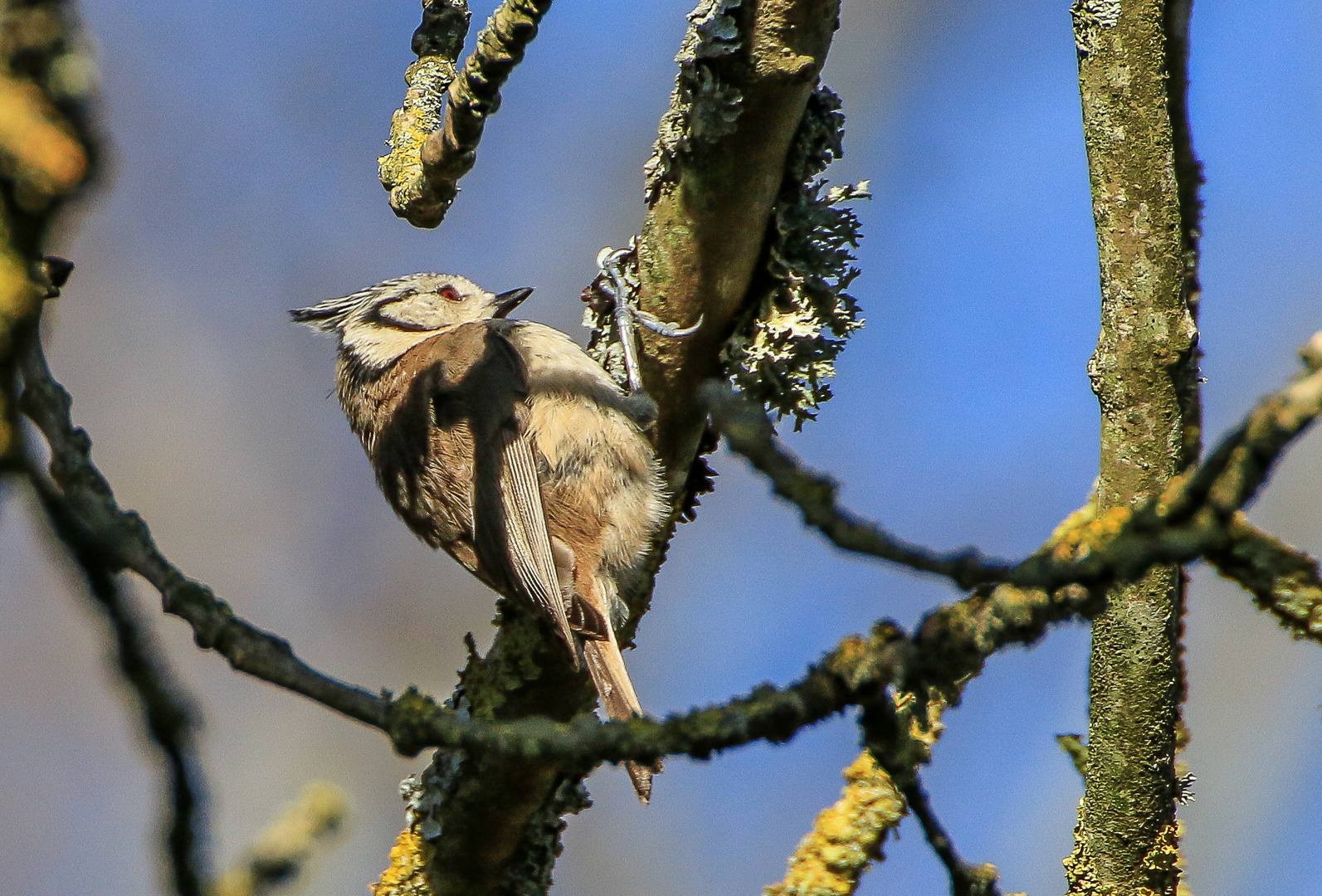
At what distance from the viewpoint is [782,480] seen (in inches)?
56.1

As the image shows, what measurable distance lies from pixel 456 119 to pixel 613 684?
1512 millimetres

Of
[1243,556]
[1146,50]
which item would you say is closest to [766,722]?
[1243,556]

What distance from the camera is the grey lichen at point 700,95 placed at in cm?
244

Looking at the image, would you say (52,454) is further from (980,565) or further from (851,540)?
(980,565)

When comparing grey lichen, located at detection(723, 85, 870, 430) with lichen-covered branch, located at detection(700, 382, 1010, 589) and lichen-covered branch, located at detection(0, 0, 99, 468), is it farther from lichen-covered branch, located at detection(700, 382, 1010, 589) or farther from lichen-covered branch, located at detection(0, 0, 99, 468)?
lichen-covered branch, located at detection(0, 0, 99, 468)

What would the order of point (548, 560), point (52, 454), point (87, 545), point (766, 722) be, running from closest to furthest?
point (87, 545) → point (766, 722) → point (52, 454) → point (548, 560)

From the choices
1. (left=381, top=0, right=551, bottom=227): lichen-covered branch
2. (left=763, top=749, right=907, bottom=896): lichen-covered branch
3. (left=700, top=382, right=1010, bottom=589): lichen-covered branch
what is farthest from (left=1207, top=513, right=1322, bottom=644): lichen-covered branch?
(left=381, top=0, right=551, bottom=227): lichen-covered branch

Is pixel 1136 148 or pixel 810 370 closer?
pixel 1136 148

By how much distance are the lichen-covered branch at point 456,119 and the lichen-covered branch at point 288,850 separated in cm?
187

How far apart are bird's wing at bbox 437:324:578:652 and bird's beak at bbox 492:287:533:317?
399 mm

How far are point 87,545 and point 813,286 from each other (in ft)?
6.89

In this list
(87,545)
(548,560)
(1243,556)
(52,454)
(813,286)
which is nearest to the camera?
(87,545)

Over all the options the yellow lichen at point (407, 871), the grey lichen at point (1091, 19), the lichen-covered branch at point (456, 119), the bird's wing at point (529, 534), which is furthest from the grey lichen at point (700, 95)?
the yellow lichen at point (407, 871)

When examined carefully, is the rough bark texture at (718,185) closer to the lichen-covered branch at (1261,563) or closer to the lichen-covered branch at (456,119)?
the lichen-covered branch at (456,119)
